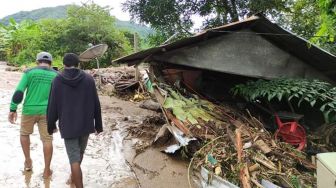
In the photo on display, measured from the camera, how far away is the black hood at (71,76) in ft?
14.6

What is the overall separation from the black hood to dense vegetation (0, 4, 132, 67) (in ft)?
55.5

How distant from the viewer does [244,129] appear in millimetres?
6316

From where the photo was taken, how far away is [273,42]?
755cm

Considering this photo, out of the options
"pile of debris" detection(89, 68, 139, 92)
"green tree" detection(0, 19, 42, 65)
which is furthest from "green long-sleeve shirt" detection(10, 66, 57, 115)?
"green tree" detection(0, 19, 42, 65)

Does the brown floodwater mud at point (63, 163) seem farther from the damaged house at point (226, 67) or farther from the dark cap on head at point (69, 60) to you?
the dark cap on head at point (69, 60)

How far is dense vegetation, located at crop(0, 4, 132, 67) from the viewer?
2152 centimetres

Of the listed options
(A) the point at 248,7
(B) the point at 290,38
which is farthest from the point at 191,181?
(A) the point at 248,7

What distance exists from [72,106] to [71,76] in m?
0.38

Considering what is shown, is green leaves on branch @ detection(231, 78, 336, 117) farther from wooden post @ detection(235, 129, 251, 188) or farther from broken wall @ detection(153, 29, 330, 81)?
wooden post @ detection(235, 129, 251, 188)

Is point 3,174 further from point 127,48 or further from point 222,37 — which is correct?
point 127,48

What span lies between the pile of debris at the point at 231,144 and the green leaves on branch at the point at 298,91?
59 cm

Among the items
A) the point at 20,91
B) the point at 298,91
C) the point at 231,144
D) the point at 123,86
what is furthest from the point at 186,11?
the point at 20,91

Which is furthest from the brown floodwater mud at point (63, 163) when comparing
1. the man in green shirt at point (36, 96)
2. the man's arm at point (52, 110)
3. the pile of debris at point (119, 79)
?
the pile of debris at point (119, 79)

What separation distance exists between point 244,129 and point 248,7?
693 centimetres
